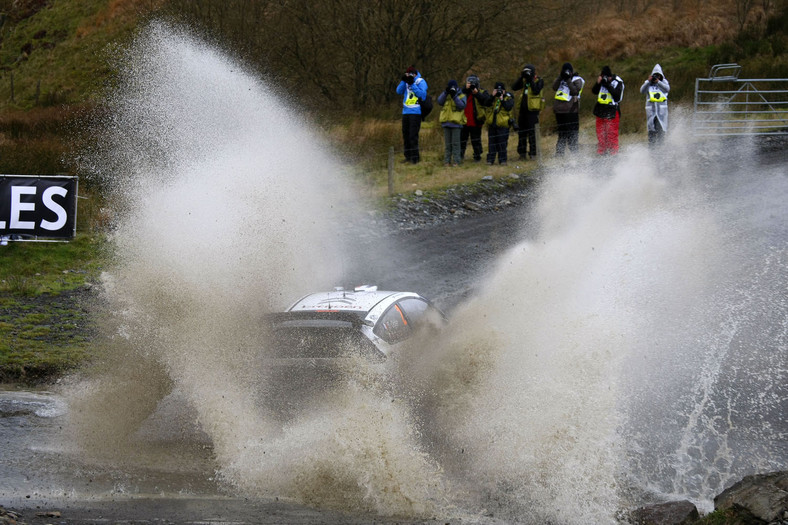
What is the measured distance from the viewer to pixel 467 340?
10.5m

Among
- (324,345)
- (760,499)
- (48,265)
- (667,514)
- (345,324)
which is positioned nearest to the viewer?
(760,499)

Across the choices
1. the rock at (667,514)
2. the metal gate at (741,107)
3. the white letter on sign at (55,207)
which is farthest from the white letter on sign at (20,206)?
the metal gate at (741,107)

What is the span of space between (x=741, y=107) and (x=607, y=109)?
5.94 metres

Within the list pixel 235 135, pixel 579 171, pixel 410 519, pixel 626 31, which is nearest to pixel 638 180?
pixel 579 171

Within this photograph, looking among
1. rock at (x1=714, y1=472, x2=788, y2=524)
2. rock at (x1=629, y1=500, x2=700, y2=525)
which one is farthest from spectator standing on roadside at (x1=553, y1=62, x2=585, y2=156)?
rock at (x1=714, y1=472, x2=788, y2=524)

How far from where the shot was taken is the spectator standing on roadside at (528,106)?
793 inches

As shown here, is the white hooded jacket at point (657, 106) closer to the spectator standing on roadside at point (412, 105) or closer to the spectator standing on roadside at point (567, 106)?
the spectator standing on roadside at point (567, 106)

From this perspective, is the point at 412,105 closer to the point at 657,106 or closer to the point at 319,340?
the point at 657,106

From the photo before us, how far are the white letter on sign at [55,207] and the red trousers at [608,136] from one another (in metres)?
11.5

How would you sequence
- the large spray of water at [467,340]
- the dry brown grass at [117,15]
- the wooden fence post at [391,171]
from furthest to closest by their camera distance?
the dry brown grass at [117,15]
the wooden fence post at [391,171]
the large spray of water at [467,340]

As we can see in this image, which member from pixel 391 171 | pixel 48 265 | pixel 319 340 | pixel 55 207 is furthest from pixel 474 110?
pixel 319 340

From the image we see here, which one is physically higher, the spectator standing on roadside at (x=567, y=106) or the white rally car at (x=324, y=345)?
the spectator standing on roadside at (x=567, y=106)

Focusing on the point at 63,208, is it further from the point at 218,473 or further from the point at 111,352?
the point at 218,473

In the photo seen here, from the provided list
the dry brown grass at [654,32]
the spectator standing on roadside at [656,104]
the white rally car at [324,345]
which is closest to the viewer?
the white rally car at [324,345]
